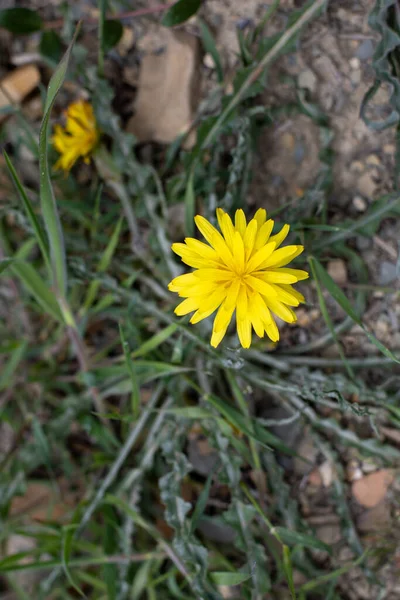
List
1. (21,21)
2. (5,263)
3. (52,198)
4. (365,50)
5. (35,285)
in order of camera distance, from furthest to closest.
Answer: (21,21) → (365,50) → (35,285) → (5,263) → (52,198)

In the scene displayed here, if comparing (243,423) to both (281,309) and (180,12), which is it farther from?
(180,12)

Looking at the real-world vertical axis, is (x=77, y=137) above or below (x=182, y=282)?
above

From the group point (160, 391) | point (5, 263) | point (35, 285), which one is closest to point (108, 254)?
point (35, 285)

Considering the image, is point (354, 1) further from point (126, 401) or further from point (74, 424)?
point (74, 424)

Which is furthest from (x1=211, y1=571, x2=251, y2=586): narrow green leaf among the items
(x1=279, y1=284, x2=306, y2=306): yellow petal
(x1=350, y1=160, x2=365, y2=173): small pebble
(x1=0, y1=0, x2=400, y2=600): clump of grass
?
(x1=350, y1=160, x2=365, y2=173): small pebble

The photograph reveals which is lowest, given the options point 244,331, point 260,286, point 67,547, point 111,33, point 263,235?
point 67,547
